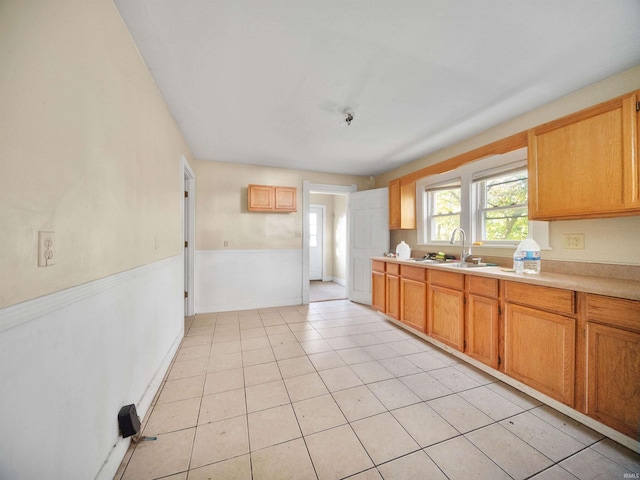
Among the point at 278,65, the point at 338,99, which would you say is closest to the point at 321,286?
the point at 338,99

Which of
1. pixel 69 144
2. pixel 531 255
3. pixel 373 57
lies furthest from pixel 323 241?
pixel 69 144

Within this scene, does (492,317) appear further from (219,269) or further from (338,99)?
(219,269)

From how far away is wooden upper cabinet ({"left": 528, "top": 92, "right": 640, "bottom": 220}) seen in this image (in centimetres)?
157

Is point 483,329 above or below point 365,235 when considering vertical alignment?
below

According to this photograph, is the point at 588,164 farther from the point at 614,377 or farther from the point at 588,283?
the point at 614,377

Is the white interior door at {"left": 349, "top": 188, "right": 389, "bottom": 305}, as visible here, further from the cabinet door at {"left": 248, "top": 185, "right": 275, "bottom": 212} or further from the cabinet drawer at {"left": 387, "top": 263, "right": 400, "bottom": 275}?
the cabinet door at {"left": 248, "top": 185, "right": 275, "bottom": 212}

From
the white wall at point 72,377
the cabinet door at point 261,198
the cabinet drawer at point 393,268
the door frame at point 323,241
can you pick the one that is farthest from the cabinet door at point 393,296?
the door frame at point 323,241

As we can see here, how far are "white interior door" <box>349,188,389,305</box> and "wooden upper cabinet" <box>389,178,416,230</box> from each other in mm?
252

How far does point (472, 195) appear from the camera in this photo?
298cm

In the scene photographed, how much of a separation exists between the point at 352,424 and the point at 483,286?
160cm

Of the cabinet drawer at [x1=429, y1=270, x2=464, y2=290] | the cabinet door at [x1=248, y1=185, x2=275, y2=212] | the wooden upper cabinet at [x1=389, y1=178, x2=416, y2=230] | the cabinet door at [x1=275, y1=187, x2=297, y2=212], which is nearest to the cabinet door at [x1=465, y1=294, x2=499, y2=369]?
the cabinet drawer at [x1=429, y1=270, x2=464, y2=290]

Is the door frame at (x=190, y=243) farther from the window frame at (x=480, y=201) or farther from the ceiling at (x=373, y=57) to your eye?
the window frame at (x=480, y=201)

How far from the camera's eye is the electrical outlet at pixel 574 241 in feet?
6.56

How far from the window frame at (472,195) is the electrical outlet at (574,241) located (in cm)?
13
